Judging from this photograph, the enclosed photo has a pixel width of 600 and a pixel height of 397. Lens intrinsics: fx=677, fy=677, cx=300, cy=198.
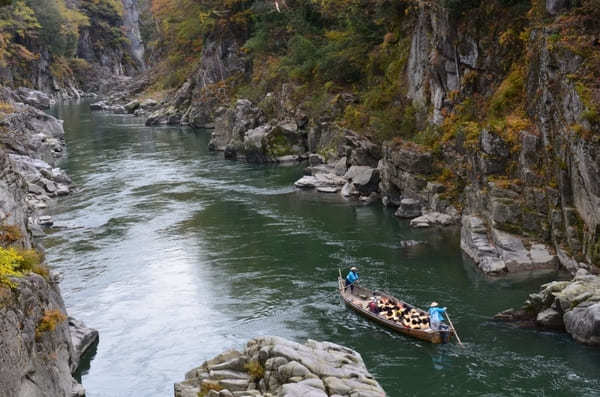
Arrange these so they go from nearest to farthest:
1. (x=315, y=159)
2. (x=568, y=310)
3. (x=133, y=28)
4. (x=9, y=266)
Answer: (x=9, y=266) < (x=568, y=310) < (x=315, y=159) < (x=133, y=28)

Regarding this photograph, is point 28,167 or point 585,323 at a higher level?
point 28,167

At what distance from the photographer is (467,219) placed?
34.3 m

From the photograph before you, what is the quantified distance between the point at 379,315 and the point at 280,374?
9352 mm

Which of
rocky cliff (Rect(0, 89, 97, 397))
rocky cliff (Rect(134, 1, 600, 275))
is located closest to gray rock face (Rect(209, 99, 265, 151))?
rocky cliff (Rect(134, 1, 600, 275))

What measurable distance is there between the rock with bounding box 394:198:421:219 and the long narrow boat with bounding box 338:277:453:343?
11519mm

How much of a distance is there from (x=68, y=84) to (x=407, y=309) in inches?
4780

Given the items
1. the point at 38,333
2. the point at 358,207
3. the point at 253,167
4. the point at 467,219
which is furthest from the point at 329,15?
the point at 38,333

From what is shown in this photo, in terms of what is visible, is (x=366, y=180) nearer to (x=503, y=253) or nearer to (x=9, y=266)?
(x=503, y=253)

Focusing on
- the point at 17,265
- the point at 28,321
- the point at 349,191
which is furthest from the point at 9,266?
the point at 349,191

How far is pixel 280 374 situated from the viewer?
17.8m

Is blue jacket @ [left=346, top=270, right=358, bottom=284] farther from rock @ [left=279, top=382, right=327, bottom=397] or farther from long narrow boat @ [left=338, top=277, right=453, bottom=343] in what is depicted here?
rock @ [left=279, top=382, right=327, bottom=397]

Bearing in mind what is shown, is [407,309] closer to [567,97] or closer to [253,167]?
[567,97]

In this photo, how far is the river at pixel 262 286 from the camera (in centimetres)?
2266

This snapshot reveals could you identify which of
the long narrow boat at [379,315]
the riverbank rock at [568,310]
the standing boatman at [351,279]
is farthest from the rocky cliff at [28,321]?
the riverbank rock at [568,310]
